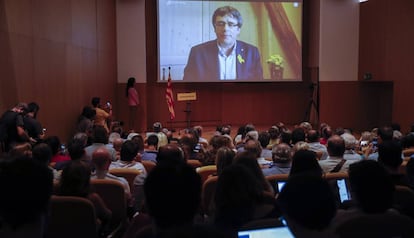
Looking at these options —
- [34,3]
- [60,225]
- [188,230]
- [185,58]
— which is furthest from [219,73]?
[188,230]

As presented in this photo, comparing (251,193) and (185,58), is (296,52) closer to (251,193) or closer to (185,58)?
(185,58)

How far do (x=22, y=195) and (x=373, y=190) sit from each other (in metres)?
1.41

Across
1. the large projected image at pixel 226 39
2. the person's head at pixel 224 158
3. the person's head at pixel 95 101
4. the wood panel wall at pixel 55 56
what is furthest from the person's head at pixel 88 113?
the person's head at pixel 224 158

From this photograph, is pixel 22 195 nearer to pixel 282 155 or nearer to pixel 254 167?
pixel 254 167

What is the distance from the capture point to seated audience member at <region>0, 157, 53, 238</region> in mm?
1735

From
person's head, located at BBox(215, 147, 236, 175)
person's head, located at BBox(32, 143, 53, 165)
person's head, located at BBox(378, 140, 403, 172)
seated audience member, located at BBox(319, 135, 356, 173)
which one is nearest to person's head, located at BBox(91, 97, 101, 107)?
person's head, located at BBox(32, 143, 53, 165)

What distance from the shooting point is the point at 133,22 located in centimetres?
1177

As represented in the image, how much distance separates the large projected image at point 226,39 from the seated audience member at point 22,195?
34.0 ft

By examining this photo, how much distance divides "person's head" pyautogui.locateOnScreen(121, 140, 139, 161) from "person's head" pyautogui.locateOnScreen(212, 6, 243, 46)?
835cm

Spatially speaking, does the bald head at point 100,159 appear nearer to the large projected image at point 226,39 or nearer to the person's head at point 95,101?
the person's head at point 95,101

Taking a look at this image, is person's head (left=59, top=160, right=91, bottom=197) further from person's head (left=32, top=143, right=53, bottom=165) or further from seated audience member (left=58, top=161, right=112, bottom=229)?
person's head (left=32, top=143, right=53, bottom=165)

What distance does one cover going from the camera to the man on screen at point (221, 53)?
39.6 feet

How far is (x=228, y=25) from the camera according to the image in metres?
12.1

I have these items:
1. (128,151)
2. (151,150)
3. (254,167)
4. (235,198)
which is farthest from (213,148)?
(235,198)
